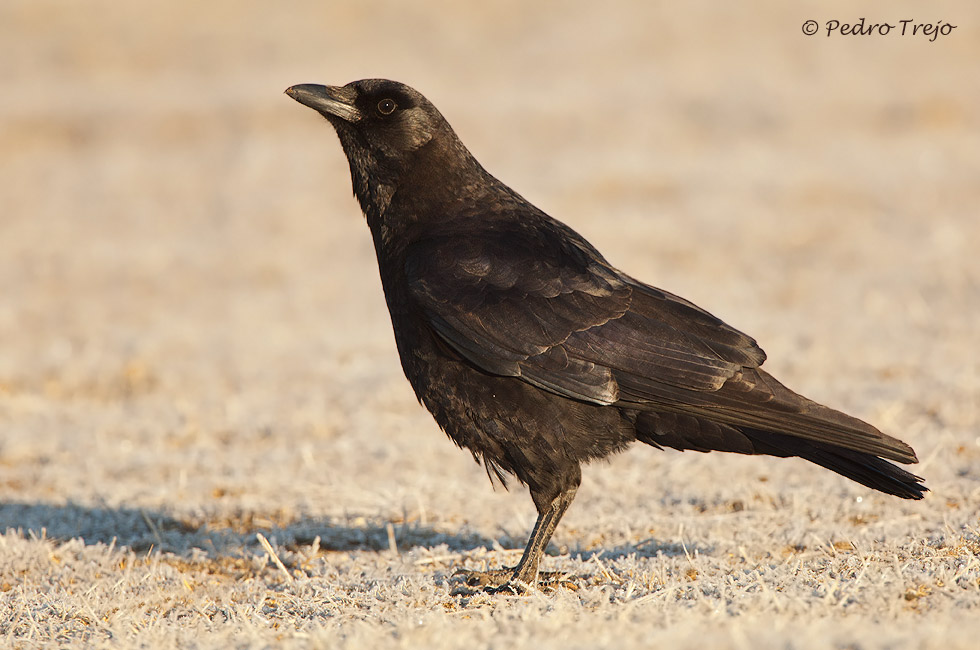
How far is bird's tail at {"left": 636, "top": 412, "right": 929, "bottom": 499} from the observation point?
15.2ft

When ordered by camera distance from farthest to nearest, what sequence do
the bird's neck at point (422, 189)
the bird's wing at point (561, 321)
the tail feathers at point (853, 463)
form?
the bird's neck at point (422, 189)
the bird's wing at point (561, 321)
the tail feathers at point (853, 463)

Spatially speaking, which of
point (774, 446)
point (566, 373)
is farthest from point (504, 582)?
point (774, 446)

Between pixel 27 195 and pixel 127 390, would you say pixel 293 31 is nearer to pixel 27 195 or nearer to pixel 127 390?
pixel 27 195

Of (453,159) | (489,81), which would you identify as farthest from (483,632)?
(489,81)

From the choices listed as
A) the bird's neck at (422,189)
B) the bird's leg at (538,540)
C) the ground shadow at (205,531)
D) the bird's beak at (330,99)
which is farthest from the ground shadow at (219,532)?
the bird's beak at (330,99)

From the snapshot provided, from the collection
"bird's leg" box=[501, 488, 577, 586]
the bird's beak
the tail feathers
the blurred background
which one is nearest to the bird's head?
the bird's beak

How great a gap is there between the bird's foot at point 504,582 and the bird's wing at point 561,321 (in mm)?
804

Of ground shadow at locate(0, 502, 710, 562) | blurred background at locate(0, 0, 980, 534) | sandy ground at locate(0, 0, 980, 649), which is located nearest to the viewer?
sandy ground at locate(0, 0, 980, 649)

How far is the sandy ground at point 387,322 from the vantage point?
4484 millimetres

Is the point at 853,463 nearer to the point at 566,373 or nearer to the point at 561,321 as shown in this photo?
the point at 566,373

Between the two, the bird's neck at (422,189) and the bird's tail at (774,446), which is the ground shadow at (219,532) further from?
the bird's neck at (422,189)

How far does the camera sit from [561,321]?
4891 mm

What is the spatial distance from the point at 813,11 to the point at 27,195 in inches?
670

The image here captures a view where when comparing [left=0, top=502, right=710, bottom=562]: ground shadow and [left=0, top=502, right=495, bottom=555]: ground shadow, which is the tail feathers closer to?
[left=0, top=502, right=710, bottom=562]: ground shadow
